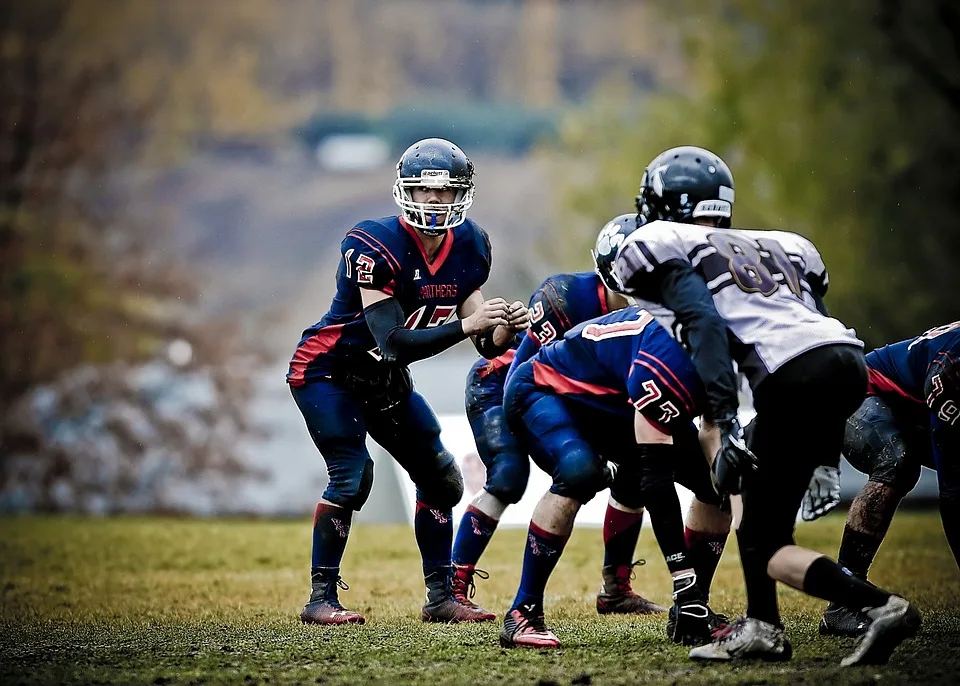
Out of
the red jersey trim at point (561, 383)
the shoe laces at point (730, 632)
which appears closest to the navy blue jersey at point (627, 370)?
the red jersey trim at point (561, 383)

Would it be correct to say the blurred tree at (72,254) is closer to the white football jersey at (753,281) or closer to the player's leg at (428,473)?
the player's leg at (428,473)

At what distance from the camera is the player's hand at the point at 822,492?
4.39m

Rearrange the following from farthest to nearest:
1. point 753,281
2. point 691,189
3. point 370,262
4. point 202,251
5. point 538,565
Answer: point 202,251 < point 370,262 < point 538,565 < point 691,189 < point 753,281

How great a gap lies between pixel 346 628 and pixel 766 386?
223cm

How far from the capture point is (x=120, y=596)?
6.93m

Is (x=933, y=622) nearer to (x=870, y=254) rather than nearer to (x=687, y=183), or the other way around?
(x=687, y=183)

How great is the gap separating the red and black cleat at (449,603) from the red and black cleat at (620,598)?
62cm

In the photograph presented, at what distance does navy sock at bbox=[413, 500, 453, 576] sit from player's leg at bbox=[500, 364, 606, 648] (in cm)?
111

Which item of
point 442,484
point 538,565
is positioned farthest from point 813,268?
point 442,484

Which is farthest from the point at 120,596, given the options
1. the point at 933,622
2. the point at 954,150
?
the point at 954,150

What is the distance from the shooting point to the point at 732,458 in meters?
4.13

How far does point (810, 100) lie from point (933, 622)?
432 inches

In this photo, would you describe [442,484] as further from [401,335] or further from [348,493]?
[401,335]

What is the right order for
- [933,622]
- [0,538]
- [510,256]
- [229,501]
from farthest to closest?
[510,256] → [229,501] → [0,538] → [933,622]
